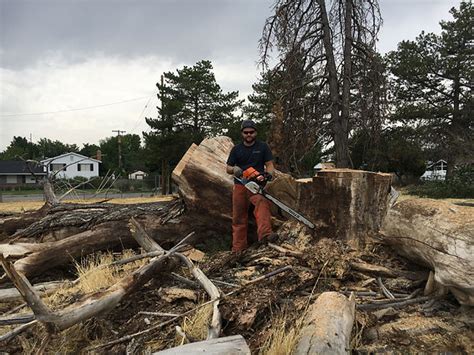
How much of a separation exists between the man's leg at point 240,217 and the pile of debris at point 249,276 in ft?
1.24

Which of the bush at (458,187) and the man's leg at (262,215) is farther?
the bush at (458,187)

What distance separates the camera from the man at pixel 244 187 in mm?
5188

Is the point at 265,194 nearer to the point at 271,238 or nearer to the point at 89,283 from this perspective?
the point at 271,238

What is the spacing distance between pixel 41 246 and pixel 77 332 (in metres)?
2.43

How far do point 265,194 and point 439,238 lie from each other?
88.6 inches

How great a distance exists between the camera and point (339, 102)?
10.8 m

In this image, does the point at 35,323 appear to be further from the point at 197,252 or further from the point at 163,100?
the point at 163,100

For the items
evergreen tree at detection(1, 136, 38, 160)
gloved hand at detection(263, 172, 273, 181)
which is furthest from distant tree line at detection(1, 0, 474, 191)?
evergreen tree at detection(1, 136, 38, 160)

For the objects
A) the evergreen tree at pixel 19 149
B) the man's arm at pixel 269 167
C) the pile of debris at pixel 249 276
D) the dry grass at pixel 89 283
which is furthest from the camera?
the evergreen tree at pixel 19 149

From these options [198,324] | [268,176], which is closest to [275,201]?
[268,176]

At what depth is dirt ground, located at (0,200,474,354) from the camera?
10.2ft

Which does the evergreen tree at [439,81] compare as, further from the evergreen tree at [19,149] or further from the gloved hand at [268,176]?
the evergreen tree at [19,149]

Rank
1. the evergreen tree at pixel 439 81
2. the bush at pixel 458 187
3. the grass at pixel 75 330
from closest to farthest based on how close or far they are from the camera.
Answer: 1. the grass at pixel 75 330
2. the bush at pixel 458 187
3. the evergreen tree at pixel 439 81

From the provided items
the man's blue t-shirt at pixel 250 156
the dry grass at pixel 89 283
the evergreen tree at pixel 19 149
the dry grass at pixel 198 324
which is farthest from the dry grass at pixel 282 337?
the evergreen tree at pixel 19 149
